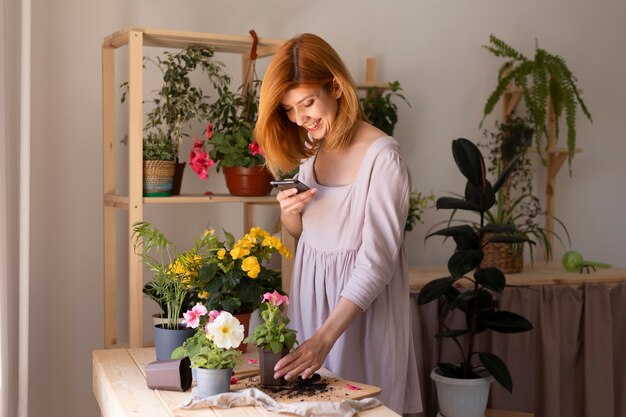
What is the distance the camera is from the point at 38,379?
293 centimetres

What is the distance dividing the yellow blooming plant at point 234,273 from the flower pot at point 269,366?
322 millimetres

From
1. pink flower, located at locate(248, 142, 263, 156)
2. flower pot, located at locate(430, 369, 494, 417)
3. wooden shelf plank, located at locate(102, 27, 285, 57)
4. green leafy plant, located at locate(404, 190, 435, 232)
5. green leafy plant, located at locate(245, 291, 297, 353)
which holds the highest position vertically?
wooden shelf plank, located at locate(102, 27, 285, 57)

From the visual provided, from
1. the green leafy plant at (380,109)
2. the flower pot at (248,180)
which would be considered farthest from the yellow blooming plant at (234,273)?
the green leafy plant at (380,109)

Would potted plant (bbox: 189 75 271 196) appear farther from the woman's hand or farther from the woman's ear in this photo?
the woman's hand

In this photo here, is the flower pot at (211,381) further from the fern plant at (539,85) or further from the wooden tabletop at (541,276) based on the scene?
the fern plant at (539,85)

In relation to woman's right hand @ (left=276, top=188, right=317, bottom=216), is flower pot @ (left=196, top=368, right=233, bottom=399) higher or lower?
lower

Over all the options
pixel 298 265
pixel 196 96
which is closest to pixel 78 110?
pixel 196 96

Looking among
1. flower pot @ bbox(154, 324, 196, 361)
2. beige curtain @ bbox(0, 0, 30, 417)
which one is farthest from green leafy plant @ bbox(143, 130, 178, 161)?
flower pot @ bbox(154, 324, 196, 361)

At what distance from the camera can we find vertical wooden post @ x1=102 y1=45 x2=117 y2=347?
2.79 m

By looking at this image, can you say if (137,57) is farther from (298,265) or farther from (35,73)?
(298,265)

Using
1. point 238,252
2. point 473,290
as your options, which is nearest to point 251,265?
point 238,252

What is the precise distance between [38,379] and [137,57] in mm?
1272

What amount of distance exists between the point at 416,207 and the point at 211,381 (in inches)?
76.7

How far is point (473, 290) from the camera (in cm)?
313
